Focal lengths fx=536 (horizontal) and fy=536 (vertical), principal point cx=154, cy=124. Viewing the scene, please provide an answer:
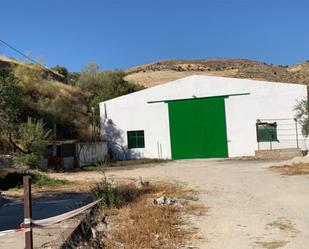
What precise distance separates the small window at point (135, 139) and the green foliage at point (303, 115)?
12.6 m

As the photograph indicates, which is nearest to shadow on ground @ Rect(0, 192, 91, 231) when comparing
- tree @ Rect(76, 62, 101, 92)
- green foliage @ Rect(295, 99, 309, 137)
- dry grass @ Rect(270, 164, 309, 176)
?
dry grass @ Rect(270, 164, 309, 176)

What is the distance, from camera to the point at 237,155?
41.3 m

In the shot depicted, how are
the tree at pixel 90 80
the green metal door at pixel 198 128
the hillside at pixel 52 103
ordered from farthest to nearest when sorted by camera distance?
the tree at pixel 90 80 → the hillside at pixel 52 103 → the green metal door at pixel 198 128

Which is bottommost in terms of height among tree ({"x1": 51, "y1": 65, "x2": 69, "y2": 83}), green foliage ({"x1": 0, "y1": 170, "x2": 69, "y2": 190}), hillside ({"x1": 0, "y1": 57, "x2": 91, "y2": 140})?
green foliage ({"x1": 0, "y1": 170, "x2": 69, "y2": 190})

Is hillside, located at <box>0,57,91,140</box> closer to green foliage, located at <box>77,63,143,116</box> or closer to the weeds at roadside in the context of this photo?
green foliage, located at <box>77,63,143,116</box>

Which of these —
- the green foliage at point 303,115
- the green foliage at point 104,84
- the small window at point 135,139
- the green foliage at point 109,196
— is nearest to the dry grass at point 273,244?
the green foliage at point 109,196

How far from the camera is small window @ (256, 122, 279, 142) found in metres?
40.1

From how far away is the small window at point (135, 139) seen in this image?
4406 centimetres

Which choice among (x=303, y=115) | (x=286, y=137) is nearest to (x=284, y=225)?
(x=303, y=115)

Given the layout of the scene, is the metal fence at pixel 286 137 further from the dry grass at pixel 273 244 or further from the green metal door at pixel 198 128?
the dry grass at pixel 273 244

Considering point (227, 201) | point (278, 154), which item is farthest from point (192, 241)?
point (278, 154)

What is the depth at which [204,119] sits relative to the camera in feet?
139

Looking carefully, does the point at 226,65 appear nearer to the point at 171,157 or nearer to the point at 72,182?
the point at 171,157

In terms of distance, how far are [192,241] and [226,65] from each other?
107 m
